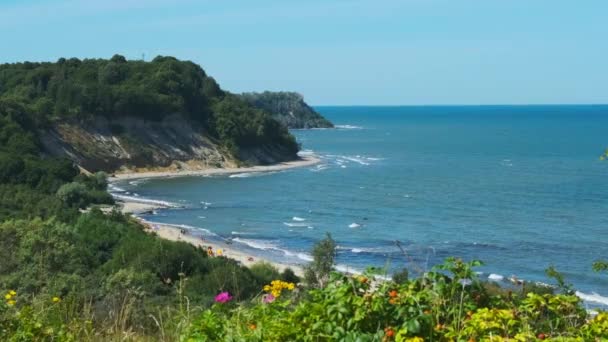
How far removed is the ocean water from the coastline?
1486mm

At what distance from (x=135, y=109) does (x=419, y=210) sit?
43321 mm

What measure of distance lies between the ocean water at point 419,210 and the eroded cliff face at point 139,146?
5.96 m

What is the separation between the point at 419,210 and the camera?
58.5 m

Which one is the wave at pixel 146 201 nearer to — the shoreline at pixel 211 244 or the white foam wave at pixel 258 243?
the shoreline at pixel 211 244

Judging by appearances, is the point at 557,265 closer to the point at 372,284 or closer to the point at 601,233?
the point at 601,233

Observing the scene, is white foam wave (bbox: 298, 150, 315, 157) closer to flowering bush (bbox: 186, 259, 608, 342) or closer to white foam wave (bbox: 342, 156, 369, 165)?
white foam wave (bbox: 342, 156, 369, 165)

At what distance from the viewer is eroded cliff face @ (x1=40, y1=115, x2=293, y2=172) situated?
81312 millimetres

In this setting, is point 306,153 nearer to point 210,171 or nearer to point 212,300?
point 210,171

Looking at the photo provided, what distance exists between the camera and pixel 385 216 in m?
55.7

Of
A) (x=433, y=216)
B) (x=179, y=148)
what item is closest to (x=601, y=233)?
(x=433, y=216)

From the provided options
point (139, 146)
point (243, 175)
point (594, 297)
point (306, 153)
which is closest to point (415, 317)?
point (594, 297)

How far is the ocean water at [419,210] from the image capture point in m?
41.8

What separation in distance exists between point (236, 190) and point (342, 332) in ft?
223

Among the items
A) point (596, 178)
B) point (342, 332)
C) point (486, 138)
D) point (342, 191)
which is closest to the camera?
point (342, 332)
